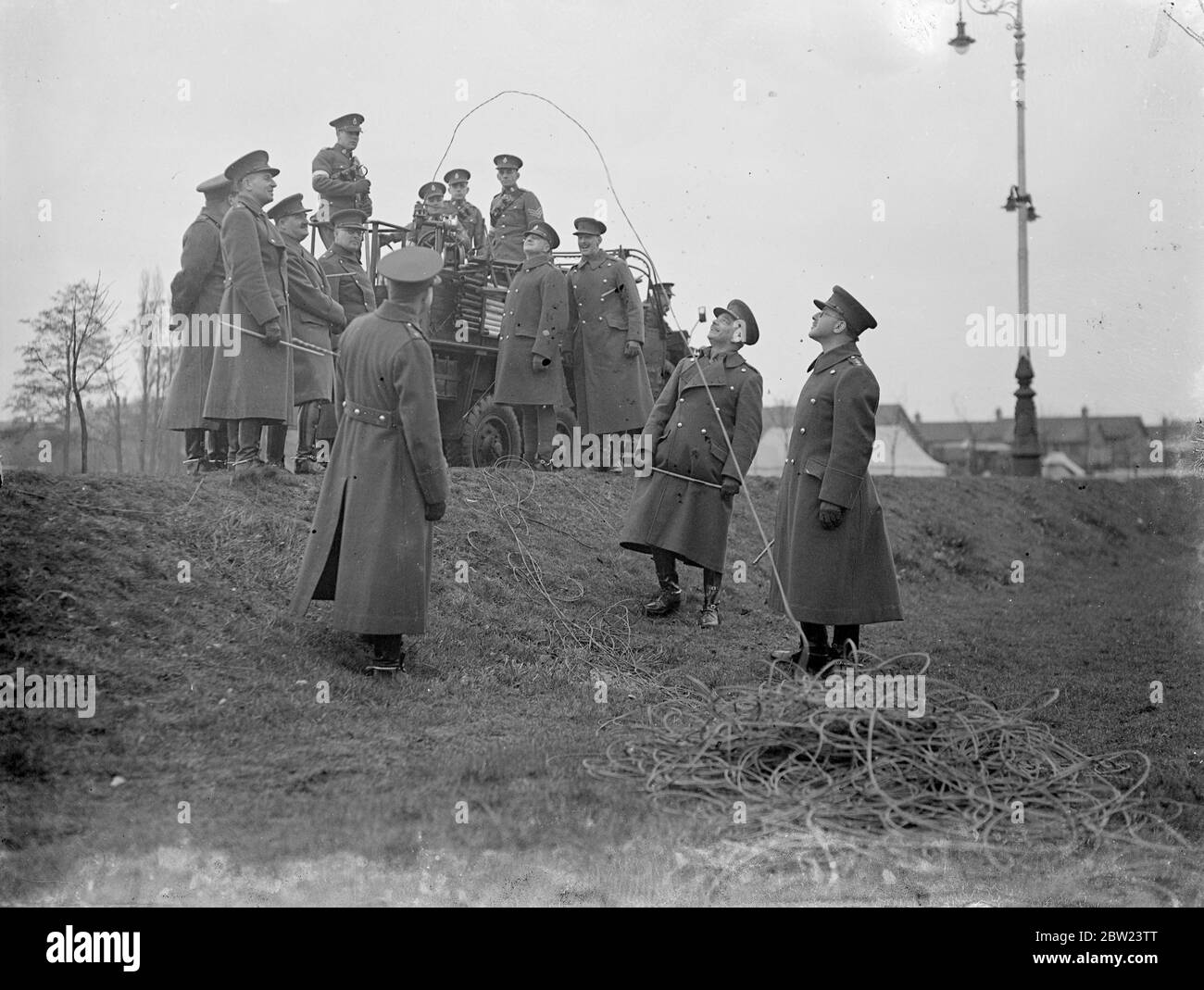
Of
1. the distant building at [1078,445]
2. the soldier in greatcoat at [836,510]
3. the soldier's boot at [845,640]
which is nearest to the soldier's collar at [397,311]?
the soldier in greatcoat at [836,510]

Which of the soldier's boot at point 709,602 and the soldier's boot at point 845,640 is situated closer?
the soldier's boot at point 845,640

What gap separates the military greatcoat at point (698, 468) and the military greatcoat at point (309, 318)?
102 inches

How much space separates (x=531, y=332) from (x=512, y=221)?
6.29 feet

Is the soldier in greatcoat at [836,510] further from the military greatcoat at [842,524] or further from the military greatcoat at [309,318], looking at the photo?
the military greatcoat at [309,318]

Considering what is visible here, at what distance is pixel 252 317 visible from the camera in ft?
27.2

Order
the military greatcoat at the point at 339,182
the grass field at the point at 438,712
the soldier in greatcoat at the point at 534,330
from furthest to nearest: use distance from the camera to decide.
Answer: the military greatcoat at the point at 339,182 → the soldier in greatcoat at the point at 534,330 → the grass field at the point at 438,712

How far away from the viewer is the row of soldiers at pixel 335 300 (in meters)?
8.41

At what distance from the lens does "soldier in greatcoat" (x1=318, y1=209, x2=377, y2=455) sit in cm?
1044

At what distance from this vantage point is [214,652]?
638cm

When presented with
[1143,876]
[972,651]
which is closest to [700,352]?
[972,651]

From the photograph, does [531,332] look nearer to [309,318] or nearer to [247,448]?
[309,318]
